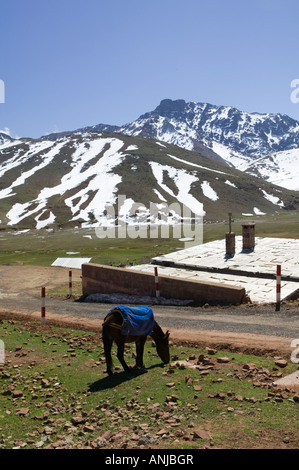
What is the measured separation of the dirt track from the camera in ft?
35.5

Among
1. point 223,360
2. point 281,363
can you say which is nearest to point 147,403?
point 223,360

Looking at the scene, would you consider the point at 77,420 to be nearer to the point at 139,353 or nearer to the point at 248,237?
the point at 139,353

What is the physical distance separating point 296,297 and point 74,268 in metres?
22.6

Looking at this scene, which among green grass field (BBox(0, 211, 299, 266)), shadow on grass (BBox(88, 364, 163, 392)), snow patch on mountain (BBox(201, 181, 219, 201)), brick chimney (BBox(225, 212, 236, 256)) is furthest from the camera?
snow patch on mountain (BBox(201, 181, 219, 201))

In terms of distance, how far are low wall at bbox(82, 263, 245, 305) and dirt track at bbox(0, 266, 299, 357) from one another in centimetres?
74

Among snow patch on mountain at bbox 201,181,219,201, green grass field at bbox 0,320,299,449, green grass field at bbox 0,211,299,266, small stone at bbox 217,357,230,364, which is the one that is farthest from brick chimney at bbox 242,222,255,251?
snow patch on mountain at bbox 201,181,219,201

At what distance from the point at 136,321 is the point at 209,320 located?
5402 mm

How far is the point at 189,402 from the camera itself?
23.3ft

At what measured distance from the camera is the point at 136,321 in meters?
9.05

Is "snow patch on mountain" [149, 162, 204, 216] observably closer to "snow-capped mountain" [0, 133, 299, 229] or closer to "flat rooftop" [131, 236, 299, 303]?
"snow-capped mountain" [0, 133, 299, 229]

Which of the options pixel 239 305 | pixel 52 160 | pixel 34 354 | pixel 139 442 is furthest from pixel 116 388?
pixel 52 160

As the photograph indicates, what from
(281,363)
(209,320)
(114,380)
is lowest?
(209,320)

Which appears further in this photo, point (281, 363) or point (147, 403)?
point (281, 363)
